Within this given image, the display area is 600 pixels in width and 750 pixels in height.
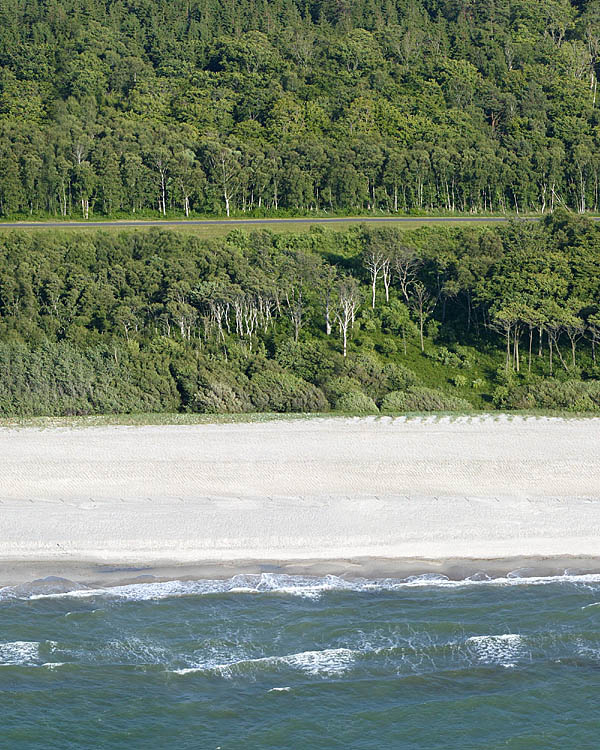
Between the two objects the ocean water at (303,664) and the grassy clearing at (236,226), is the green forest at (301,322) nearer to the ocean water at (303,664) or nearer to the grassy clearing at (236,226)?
the grassy clearing at (236,226)

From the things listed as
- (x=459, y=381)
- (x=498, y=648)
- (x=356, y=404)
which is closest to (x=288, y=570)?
(x=498, y=648)

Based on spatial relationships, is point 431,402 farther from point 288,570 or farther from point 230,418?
point 288,570

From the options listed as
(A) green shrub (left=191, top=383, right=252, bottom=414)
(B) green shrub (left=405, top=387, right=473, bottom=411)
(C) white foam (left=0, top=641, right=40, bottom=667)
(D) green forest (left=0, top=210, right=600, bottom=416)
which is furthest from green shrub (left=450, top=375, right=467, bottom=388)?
(C) white foam (left=0, top=641, right=40, bottom=667)

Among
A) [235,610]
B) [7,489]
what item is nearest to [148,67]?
[7,489]

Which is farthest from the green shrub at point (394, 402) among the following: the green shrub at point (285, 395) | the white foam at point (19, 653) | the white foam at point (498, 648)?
the white foam at point (19, 653)

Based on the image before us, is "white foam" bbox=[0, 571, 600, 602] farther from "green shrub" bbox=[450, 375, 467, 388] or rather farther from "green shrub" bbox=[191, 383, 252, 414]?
"green shrub" bbox=[450, 375, 467, 388]

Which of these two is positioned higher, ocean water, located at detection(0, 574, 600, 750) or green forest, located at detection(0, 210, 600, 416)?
green forest, located at detection(0, 210, 600, 416)
